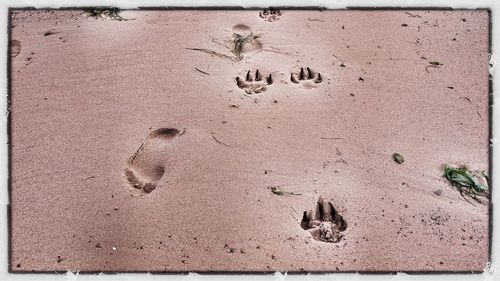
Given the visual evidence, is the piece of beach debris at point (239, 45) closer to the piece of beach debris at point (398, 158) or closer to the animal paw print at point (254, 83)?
the animal paw print at point (254, 83)

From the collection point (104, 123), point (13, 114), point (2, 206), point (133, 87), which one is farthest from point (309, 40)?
point (2, 206)

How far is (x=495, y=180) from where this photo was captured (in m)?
3.19

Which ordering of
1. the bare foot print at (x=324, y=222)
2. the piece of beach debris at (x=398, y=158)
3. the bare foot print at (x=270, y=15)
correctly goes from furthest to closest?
the bare foot print at (x=270, y=15) → the piece of beach debris at (x=398, y=158) → the bare foot print at (x=324, y=222)

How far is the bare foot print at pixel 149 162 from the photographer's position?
3.21m

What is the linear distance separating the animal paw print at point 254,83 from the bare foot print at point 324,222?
0.92m

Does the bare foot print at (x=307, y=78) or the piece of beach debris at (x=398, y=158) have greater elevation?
the bare foot print at (x=307, y=78)

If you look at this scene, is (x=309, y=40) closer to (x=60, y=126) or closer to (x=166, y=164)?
(x=166, y=164)

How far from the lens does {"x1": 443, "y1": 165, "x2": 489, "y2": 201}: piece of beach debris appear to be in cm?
321

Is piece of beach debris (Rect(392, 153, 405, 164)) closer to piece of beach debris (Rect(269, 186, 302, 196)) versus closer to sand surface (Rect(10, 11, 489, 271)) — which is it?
sand surface (Rect(10, 11, 489, 271))

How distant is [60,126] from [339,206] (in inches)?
82.3

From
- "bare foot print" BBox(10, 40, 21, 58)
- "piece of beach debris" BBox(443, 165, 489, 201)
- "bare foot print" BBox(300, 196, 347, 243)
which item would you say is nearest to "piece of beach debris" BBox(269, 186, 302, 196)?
"bare foot print" BBox(300, 196, 347, 243)

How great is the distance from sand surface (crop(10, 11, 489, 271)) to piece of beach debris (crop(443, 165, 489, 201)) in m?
0.06

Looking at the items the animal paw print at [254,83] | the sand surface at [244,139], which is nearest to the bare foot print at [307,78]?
the sand surface at [244,139]

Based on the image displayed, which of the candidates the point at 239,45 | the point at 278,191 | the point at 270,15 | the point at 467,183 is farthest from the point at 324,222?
the point at 270,15
